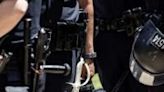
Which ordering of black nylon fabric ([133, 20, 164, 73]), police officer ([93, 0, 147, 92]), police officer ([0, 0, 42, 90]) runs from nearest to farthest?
police officer ([0, 0, 42, 90]) → black nylon fabric ([133, 20, 164, 73]) → police officer ([93, 0, 147, 92])

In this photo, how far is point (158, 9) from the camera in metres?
3.33

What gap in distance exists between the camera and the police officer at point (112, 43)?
347 cm

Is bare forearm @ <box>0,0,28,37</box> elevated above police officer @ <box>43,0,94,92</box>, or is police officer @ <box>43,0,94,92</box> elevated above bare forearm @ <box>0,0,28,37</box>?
bare forearm @ <box>0,0,28,37</box>

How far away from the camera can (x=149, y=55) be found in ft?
10.3

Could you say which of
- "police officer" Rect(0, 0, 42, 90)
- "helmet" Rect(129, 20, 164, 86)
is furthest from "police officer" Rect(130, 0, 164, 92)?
"police officer" Rect(0, 0, 42, 90)

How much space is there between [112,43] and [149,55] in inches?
17.4

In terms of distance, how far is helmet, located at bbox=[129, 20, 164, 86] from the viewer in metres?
3.12

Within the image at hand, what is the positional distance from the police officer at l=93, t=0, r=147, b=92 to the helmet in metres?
0.24

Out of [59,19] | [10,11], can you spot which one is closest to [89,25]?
[59,19]

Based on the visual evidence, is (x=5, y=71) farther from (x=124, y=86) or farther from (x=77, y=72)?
(x=124, y=86)

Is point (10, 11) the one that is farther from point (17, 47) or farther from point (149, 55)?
point (149, 55)

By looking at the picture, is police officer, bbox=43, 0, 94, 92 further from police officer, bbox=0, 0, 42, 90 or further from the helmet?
the helmet

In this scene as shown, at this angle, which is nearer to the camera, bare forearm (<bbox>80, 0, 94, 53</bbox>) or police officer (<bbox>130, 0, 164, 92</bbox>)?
police officer (<bbox>130, 0, 164, 92</bbox>)

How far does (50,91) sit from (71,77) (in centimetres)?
17
